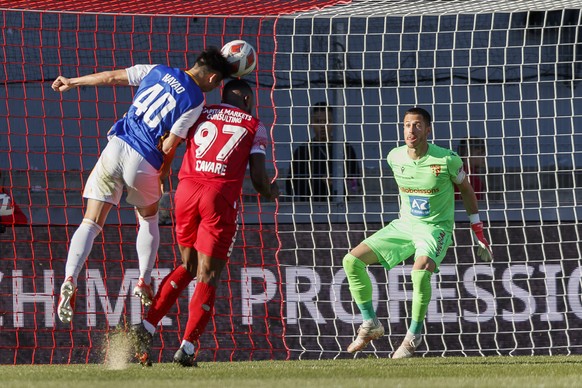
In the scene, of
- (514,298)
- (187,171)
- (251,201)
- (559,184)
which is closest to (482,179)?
(559,184)

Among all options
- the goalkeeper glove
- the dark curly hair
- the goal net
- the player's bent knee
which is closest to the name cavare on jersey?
the dark curly hair

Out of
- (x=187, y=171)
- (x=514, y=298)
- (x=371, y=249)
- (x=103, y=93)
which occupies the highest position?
(x=103, y=93)

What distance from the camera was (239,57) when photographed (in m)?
7.62

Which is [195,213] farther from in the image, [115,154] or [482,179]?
[482,179]

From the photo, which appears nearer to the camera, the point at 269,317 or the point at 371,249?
the point at 371,249

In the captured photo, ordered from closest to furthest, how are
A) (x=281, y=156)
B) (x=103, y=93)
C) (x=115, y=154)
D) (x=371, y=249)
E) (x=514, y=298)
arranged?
(x=115, y=154)
(x=371, y=249)
(x=514, y=298)
(x=281, y=156)
(x=103, y=93)

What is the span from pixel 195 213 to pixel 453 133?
4.96 m

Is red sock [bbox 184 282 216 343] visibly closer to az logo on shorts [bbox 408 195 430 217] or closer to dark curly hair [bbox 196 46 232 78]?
dark curly hair [bbox 196 46 232 78]

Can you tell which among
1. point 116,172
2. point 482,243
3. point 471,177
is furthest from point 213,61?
point 471,177

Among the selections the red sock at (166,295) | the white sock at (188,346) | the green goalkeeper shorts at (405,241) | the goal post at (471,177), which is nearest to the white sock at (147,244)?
the red sock at (166,295)

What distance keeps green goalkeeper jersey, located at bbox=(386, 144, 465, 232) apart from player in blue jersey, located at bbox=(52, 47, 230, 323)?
204cm

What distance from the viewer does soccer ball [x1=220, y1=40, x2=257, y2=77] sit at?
7.62 m

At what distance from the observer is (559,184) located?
11.0m

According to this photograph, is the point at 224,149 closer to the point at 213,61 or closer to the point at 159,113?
the point at 159,113
